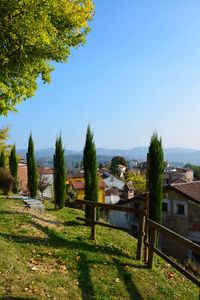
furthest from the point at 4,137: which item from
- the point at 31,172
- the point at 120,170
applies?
the point at 120,170

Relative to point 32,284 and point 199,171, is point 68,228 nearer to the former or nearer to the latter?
point 32,284

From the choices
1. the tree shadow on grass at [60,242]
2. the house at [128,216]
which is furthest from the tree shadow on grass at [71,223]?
the house at [128,216]

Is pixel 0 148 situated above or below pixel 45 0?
below

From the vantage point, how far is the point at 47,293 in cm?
754

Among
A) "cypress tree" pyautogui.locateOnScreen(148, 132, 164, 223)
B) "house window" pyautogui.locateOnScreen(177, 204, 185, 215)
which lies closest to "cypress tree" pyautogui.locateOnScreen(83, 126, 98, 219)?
"cypress tree" pyautogui.locateOnScreen(148, 132, 164, 223)

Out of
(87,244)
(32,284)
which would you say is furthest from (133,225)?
(32,284)

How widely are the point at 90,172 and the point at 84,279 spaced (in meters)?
10.1

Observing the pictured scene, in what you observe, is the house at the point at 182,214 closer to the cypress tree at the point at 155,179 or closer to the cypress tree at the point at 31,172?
the cypress tree at the point at 155,179

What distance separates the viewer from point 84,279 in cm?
869

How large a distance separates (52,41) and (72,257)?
7.59 m

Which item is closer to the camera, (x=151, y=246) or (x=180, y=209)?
(x=151, y=246)

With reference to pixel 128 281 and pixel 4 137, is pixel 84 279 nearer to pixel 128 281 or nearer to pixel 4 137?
pixel 128 281

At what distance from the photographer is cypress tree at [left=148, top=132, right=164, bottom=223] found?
16750 mm

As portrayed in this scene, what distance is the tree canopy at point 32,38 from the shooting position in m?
10.5
